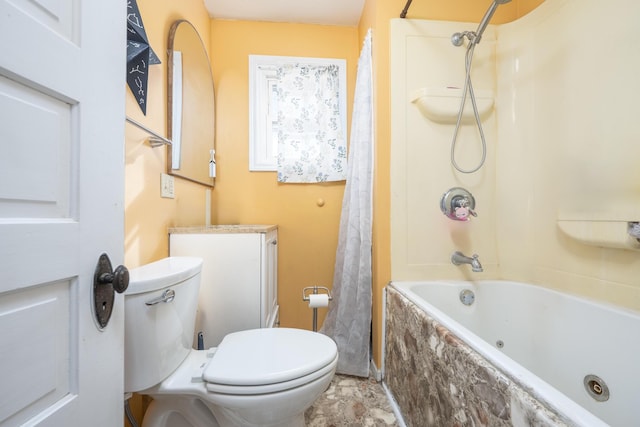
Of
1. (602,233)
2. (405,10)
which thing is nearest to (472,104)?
(405,10)

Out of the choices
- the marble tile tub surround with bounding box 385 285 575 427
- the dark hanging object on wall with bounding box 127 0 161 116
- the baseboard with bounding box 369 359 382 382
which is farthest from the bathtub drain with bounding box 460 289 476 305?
the dark hanging object on wall with bounding box 127 0 161 116

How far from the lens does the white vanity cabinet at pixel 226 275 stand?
1176mm

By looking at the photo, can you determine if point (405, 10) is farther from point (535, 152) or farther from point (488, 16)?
point (535, 152)

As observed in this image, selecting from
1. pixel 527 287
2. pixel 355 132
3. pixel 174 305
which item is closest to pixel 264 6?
pixel 355 132

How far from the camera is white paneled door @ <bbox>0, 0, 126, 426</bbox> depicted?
0.35m

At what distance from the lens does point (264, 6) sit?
1.74 meters

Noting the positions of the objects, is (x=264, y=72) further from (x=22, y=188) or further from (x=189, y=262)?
(x=22, y=188)

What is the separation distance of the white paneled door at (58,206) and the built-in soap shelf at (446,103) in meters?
1.33

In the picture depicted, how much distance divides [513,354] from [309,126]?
5.74 ft

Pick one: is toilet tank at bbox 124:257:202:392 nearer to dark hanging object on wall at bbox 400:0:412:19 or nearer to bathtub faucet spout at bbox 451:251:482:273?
bathtub faucet spout at bbox 451:251:482:273

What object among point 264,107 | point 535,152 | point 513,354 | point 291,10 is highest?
point 291,10

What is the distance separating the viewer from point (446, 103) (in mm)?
1427

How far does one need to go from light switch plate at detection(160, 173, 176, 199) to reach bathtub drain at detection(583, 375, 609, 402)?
1846mm

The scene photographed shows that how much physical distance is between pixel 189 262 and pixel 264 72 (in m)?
1.49
